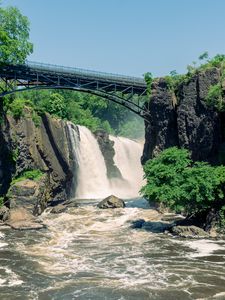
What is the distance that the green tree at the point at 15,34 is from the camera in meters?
37.5

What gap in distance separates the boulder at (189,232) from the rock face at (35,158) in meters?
12.2

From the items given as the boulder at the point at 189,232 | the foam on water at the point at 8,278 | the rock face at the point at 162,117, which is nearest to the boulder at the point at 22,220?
the boulder at the point at 189,232

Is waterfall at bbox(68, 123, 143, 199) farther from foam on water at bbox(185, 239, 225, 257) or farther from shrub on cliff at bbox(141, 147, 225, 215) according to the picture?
foam on water at bbox(185, 239, 225, 257)

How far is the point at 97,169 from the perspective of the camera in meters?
50.3

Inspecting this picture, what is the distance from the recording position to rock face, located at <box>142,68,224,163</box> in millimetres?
31641

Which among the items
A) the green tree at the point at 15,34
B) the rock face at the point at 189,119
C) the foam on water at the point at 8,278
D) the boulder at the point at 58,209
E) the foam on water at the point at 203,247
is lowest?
the boulder at the point at 58,209

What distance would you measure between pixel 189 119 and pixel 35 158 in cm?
1413

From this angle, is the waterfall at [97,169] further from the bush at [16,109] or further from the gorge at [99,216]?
the bush at [16,109]

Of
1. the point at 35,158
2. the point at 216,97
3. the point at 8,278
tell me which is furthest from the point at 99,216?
the point at 8,278

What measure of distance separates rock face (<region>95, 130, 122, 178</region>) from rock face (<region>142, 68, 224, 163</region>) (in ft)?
42.4

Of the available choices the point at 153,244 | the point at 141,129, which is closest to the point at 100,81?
the point at 153,244

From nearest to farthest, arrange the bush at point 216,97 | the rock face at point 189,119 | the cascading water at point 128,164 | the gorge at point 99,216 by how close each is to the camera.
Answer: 1. the gorge at point 99,216
2. the bush at point 216,97
3. the rock face at point 189,119
4. the cascading water at point 128,164

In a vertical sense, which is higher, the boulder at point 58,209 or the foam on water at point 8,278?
the foam on water at point 8,278

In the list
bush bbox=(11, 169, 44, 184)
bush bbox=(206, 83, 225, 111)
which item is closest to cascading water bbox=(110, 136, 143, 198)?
bush bbox=(11, 169, 44, 184)
